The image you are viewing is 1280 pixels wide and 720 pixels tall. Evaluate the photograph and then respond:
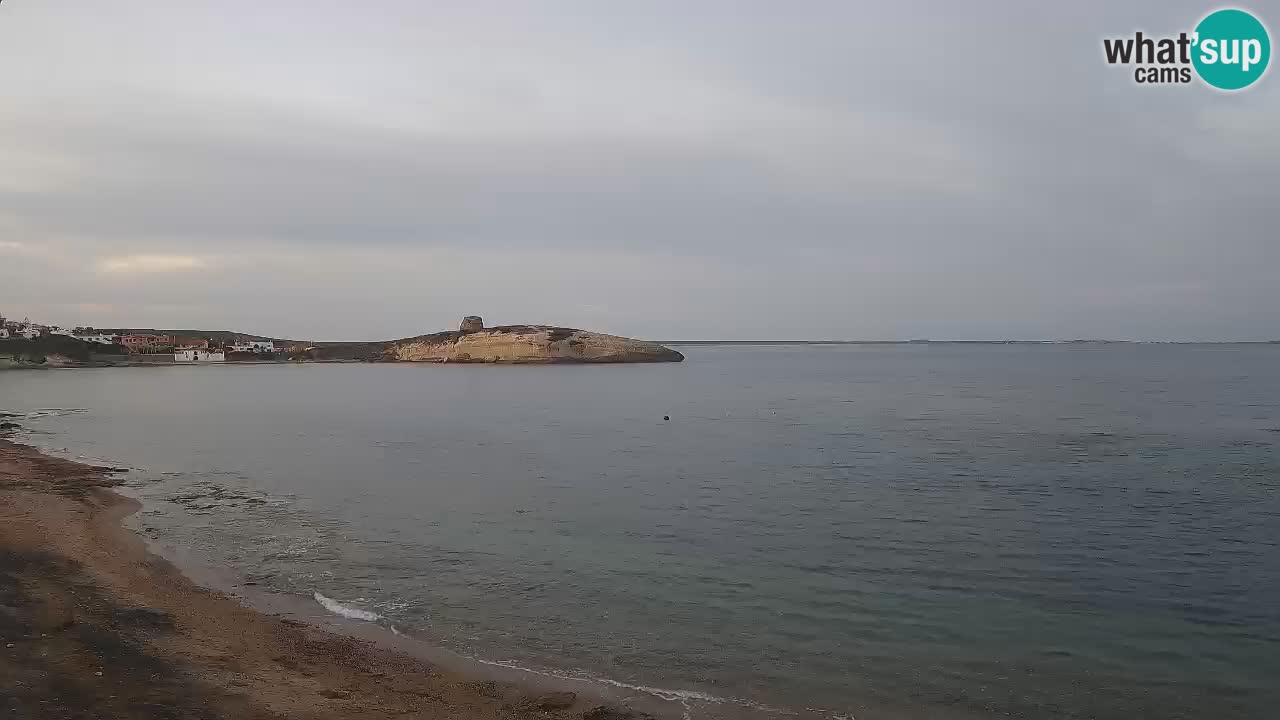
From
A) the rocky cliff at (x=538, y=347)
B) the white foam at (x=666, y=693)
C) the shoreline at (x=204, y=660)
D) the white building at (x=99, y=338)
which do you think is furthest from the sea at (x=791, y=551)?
the white building at (x=99, y=338)

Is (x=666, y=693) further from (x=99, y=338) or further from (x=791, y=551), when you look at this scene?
(x=99, y=338)

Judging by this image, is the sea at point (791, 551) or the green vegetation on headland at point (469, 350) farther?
the green vegetation on headland at point (469, 350)

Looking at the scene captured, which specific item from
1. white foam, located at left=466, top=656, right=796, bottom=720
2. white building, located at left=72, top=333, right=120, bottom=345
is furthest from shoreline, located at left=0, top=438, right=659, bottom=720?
white building, located at left=72, top=333, right=120, bottom=345

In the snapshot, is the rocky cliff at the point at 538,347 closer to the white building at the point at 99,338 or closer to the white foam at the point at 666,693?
the white building at the point at 99,338

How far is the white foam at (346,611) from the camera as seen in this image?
13039 mm

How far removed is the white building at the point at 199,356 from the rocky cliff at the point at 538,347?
52689mm

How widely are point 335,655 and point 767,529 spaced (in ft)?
37.2

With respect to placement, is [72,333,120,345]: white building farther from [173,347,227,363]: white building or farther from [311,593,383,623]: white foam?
[311,593,383,623]: white foam

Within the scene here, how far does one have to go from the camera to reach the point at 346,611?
13.4 m

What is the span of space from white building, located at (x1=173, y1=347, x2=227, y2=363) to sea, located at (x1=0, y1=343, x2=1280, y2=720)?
474 ft

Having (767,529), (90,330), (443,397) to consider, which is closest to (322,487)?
(767,529)

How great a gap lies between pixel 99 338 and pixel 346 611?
201 metres

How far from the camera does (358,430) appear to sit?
44469 mm

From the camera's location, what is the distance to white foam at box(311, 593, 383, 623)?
13039mm
